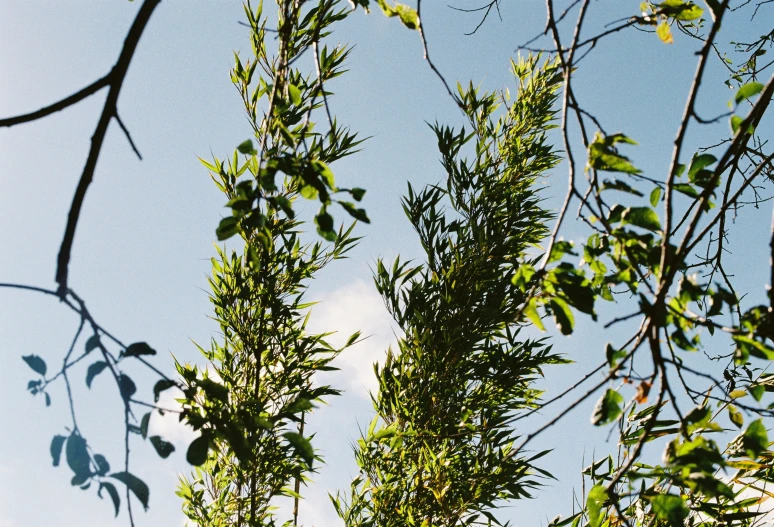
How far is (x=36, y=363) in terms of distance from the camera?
72cm

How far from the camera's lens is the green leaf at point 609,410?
78cm

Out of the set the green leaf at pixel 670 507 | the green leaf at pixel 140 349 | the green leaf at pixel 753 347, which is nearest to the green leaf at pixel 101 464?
the green leaf at pixel 140 349

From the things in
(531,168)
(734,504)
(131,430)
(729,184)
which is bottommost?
(131,430)

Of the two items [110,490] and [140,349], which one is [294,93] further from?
[110,490]

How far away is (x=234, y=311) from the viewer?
2.67 meters

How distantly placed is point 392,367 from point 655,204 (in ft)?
7.07

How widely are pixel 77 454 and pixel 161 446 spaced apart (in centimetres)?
10

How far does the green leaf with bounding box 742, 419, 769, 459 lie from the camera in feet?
2.67

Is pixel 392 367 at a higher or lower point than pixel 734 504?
higher

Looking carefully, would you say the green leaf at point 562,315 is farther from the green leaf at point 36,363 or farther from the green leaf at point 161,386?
the green leaf at point 36,363

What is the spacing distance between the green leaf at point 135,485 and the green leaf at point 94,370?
0.12 meters

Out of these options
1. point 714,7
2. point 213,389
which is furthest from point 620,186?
point 213,389

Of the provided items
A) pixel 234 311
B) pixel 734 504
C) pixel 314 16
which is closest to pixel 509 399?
pixel 734 504

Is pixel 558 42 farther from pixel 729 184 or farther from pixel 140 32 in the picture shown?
pixel 729 184
